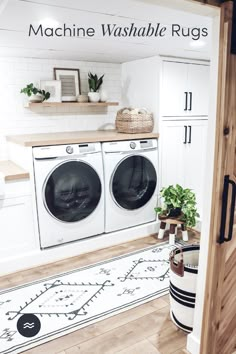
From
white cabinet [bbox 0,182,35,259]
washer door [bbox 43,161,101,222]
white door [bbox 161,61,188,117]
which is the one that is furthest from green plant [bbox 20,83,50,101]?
white door [bbox 161,61,188,117]

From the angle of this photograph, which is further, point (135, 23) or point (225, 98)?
point (135, 23)

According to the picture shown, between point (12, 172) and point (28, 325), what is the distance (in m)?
1.26

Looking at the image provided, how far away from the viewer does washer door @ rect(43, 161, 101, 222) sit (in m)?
2.76

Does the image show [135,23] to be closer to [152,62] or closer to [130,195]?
[152,62]

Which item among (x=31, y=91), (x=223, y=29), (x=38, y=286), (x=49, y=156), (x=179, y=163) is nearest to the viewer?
(x=223, y=29)

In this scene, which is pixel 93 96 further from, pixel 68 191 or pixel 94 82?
pixel 68 191

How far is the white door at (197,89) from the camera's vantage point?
11.0 feet

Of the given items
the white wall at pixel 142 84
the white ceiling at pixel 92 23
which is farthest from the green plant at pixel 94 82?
the white wall at pixel 142 84

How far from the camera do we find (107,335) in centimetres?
198

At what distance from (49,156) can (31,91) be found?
823 mm

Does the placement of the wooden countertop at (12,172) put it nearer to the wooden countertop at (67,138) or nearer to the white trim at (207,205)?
the wooden countertop at (67,138)

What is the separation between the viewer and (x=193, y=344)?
1.79 meters

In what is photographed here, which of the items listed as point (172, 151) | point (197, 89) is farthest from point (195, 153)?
point (197, 89)

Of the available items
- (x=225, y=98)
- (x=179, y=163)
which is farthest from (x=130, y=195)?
(x=225, y=98)
